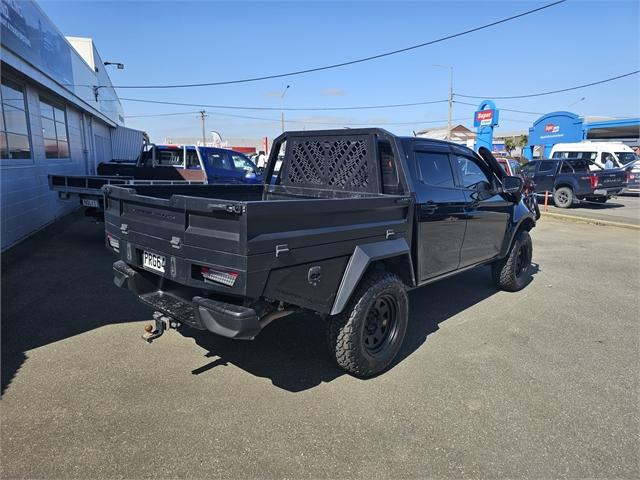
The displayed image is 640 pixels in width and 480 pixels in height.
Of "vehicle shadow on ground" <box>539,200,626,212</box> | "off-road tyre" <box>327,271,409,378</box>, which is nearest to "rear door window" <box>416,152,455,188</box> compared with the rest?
"off-road tyre" <box>327,271,409,378</box>

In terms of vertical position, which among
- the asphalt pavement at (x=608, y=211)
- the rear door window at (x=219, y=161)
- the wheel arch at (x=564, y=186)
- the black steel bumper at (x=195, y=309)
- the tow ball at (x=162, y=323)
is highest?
the rear door window at (x=219, y=161)

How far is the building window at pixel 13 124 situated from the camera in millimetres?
7708

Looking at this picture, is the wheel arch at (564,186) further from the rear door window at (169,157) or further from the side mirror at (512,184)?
the rear door window at (169,157)

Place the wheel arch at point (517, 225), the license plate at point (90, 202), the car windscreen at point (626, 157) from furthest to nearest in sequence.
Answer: the car windscreen at point (626, 157)
the license plate at point (90, 202)
the wheel arch at point (517, 225)

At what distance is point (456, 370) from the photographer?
3678 millimetres

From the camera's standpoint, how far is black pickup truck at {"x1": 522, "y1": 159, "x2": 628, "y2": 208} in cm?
1588

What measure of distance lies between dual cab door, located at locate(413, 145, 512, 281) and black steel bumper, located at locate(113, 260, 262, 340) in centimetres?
192

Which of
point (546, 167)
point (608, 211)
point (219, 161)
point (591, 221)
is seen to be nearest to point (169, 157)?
point (219, 161)

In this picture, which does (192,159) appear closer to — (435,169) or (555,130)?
(435,169)

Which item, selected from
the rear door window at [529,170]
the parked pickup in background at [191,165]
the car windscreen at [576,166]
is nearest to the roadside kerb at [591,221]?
the car windscreen at [576,166]

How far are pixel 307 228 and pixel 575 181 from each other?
16478 millimetres

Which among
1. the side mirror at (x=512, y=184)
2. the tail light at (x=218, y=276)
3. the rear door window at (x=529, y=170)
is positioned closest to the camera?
the tail light at (x=218, y=276)

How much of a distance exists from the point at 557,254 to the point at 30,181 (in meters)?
10.8

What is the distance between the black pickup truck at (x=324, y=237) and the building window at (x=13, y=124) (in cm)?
554
